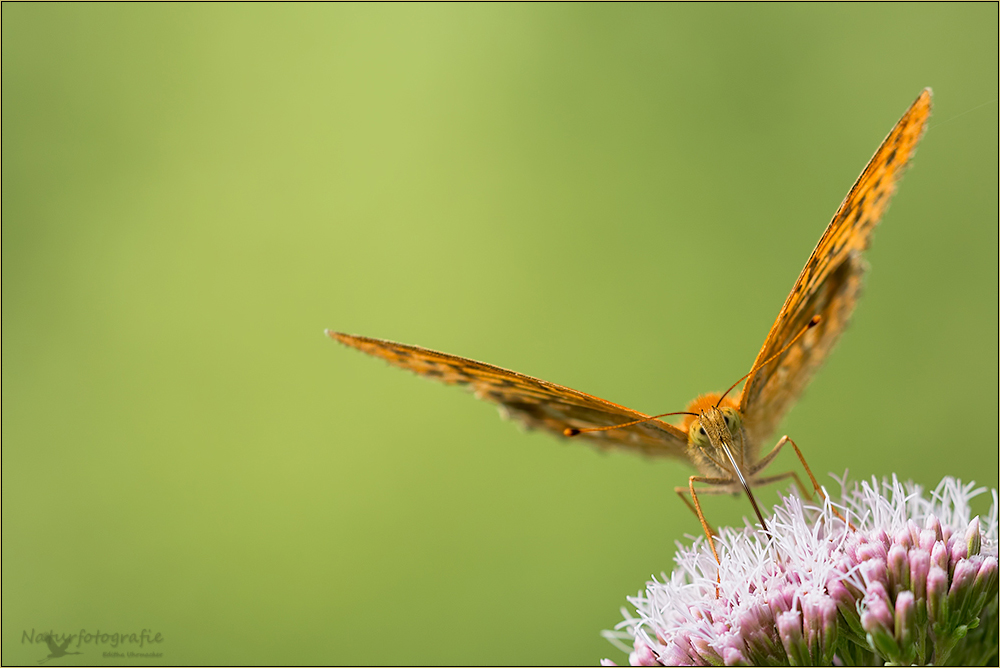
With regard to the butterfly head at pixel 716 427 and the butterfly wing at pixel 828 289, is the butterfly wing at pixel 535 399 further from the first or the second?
the butterfly wing at pixel 828 289

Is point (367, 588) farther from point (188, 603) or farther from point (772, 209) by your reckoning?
point (772, 209)

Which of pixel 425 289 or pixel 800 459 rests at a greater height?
pixel 425 289

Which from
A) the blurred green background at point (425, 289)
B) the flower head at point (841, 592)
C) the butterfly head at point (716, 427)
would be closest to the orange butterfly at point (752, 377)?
the butterfly head at point (716, 427)

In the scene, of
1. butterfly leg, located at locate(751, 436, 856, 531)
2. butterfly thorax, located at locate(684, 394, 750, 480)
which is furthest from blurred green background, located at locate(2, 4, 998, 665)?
butterfly thorax, located at locate(684, 394, 750, 480)

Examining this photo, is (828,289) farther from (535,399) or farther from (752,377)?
(535,399)

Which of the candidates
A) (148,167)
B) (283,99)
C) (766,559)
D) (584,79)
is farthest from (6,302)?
(766,559)

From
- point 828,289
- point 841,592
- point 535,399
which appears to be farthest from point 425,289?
point 841,592
